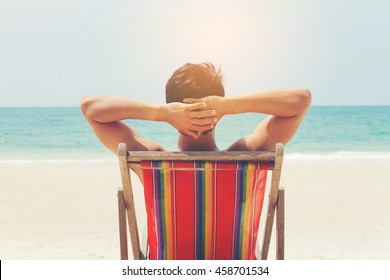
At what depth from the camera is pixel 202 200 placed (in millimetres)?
2209

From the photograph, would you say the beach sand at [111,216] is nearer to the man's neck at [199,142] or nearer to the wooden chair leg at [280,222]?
the wooden chair leg at [280,222]

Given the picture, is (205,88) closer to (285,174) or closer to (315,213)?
(315,213)

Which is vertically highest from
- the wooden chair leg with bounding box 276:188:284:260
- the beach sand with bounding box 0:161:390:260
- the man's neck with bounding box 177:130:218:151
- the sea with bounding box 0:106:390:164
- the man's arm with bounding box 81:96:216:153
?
the man's arm with bounding box 81:96:216:153

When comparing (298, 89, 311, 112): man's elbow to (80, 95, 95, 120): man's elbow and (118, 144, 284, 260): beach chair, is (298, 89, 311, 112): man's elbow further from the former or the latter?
(80, 95, 95, 120): man's elbow

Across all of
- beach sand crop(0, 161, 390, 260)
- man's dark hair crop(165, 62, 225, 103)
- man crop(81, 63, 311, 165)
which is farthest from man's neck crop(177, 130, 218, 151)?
beach sand crop(0, 161, 390, 260)

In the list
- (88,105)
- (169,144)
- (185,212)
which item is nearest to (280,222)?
(185,212)

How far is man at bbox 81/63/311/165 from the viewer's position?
2.04 m

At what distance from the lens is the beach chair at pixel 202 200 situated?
6.75 feet

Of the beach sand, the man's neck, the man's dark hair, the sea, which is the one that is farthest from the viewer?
the sea

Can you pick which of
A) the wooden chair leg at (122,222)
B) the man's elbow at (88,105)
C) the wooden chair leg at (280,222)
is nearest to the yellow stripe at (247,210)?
the wooden chair leg at (280,222)

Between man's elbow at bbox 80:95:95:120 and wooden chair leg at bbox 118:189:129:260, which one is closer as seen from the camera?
man's elbow at bbox 80:95:95:120

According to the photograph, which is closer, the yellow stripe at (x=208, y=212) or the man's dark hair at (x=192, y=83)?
the yellow stripe at (x=208, y=212)

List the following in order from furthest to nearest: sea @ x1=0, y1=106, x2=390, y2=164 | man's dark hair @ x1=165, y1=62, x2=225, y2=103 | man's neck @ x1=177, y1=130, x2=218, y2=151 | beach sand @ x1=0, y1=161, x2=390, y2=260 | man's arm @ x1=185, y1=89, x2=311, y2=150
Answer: sea @ x1=0, y1=106, x2=390, y2=164, beach sand @ x1=0, y1=161, x2=390, y2=260, man's neck @ x1=177, y1=130, x2=218, y2=151, man's dark hair @ x1=165, y1=62, x2=225, y2=103, man's arm @ x1=185, y1=89, x2=311, y2=150

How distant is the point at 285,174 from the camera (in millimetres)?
10969
